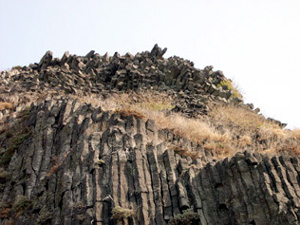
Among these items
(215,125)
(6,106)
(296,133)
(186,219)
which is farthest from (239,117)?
(6,106)

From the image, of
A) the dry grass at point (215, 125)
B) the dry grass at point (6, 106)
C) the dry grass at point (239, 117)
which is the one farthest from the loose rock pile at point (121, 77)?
the dry grass at point (6, 106)

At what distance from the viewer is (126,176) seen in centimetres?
1339

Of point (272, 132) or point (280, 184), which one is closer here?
point (280, 184)

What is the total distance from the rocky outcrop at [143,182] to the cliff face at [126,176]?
3cm

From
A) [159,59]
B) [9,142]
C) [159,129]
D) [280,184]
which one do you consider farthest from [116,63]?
[280,184]

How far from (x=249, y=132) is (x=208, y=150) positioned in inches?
194

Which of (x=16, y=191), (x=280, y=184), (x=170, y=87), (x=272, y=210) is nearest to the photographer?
(x=272, y=210)

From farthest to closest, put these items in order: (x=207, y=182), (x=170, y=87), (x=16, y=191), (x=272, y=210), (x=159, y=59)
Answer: (x=159, y=59) → (x=170, y=87) → (x=16, y=191) → (x=207, y=182) → (x=272, y=210)

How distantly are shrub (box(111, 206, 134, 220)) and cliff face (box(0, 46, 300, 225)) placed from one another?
29 millimetres

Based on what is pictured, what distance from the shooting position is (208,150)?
1673cm

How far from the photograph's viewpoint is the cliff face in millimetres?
11797

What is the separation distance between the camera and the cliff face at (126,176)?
38.7 ft

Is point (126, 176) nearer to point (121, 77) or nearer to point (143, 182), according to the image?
point (143, 182)

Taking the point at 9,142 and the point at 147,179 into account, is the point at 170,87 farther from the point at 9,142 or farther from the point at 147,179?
the point at 147,179
